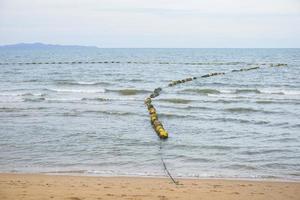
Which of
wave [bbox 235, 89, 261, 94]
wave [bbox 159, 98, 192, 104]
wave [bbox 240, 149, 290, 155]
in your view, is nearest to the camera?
wave [bbox 240, 149, 290, 155]

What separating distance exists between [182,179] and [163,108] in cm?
1305

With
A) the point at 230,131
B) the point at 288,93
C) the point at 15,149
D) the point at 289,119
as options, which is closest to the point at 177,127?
the point at 230,131

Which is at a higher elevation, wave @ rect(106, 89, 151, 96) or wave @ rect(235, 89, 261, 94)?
wave @ rect(235, 89, 261, 94)

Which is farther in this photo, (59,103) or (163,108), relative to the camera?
(59,103)

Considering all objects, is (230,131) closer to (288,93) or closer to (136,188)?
(136,188)

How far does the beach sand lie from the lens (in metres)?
8.20

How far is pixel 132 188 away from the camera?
28.9 ft

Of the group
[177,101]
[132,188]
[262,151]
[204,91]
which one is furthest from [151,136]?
Result: [204,91]

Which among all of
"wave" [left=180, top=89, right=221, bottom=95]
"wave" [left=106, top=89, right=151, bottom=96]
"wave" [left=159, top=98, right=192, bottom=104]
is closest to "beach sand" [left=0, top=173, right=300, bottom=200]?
"wave" [left=159, top=98, right=192, bottom=104]

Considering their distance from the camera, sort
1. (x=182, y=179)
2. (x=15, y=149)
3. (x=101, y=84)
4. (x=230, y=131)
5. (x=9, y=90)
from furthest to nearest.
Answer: (x=101, y=84) → (x=9, y=90) → (x=230, y=131) → (x=15, y=149) → (x=182, y=179)

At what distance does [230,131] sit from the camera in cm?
1614

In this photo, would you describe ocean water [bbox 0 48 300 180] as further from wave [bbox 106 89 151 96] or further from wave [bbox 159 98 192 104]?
wave [bbox 106 89 151 96]

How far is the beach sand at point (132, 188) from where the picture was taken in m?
8.20

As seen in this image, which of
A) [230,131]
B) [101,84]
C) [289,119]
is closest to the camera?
[230,131]
